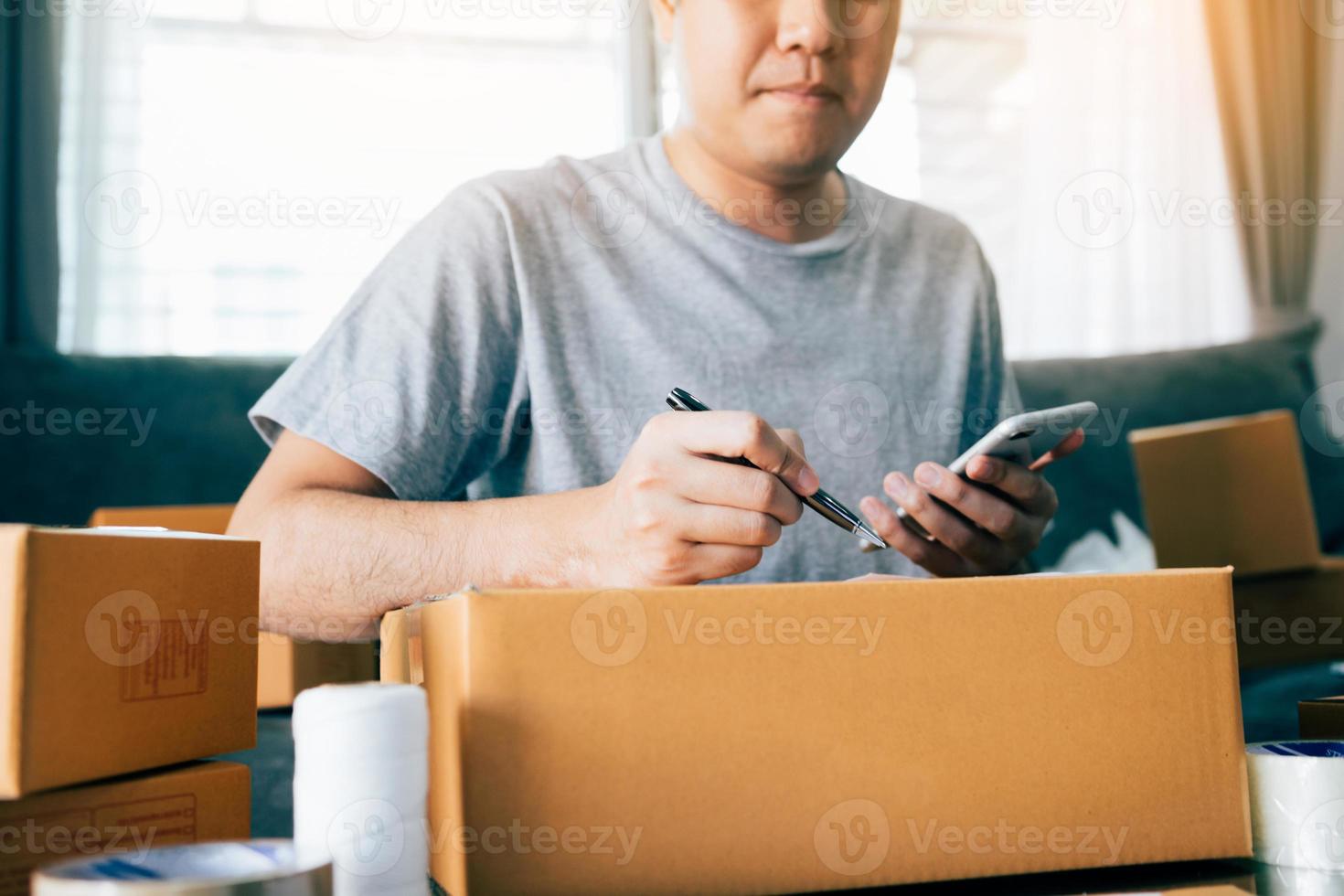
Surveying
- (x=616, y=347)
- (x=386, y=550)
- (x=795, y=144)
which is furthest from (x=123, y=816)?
(x=795, y=144)

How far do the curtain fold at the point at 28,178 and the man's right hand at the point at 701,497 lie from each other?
228 cm

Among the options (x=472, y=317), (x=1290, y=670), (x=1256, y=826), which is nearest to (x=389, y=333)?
(x=472, y=317)

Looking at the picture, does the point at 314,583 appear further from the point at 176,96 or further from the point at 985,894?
the point at 176,96

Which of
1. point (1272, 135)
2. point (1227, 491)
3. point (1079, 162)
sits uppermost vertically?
point (1272, 135)

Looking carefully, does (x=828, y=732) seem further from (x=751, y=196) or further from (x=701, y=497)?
(x=751, y=196)

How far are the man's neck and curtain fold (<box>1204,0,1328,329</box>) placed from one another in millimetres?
2557

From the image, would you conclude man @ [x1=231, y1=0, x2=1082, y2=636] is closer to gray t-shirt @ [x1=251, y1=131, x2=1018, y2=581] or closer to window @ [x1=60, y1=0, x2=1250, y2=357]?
gray t-shirt @ [x1=251, y1=131, x2=1018, y2=581]

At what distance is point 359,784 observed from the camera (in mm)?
462

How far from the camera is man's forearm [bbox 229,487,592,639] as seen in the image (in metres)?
0.87

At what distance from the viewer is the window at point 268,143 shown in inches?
107

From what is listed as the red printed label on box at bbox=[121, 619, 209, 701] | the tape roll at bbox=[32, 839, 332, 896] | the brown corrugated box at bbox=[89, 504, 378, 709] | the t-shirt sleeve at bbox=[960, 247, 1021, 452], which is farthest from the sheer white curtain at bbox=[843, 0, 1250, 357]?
the tape roll at bbox=[32, 839, 332, 896]

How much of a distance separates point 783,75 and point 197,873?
3.19 feet

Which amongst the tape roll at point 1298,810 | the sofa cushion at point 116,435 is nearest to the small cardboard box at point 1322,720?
the tape roll at point 1298,810

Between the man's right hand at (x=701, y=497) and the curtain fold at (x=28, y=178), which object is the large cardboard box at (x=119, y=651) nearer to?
the man's right hand at (x=701, y=497)
